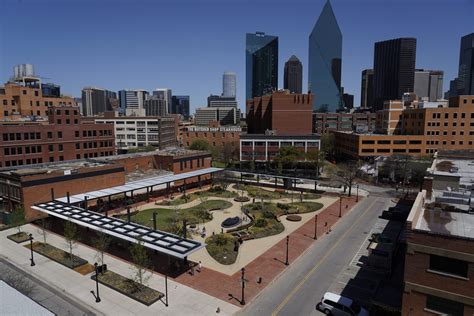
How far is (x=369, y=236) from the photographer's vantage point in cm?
4225

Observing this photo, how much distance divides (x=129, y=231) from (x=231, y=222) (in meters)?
15.2

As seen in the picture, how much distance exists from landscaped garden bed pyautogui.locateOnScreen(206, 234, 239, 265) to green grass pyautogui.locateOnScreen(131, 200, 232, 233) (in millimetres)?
6231

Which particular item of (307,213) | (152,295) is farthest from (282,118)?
(152,295)

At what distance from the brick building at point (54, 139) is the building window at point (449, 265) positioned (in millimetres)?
75286

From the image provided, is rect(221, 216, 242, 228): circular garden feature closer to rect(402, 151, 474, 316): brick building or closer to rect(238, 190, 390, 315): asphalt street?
rect(238, 190, 390, 315): asphalt street

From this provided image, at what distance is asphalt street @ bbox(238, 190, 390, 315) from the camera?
1027 inches

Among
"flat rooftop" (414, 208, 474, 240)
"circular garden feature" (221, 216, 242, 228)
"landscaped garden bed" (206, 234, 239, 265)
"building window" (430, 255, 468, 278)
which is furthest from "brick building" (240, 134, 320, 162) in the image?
"building window" (430, 255, 468, 278)

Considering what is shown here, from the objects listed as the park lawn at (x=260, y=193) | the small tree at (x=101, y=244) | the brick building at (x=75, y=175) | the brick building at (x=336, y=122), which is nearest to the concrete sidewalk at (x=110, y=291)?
the small tree at (x=101, y=244)

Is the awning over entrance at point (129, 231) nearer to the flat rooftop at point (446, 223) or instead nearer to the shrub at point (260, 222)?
the shrub at point (260, 222)

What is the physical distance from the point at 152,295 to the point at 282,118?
89.2 m

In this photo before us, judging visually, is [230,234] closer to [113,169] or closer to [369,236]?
[369,236]

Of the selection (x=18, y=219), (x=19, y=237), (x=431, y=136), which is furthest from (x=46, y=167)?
(x=431, y=136)

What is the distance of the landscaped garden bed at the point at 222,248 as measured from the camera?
34562 mm

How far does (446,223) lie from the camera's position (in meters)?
21.1
